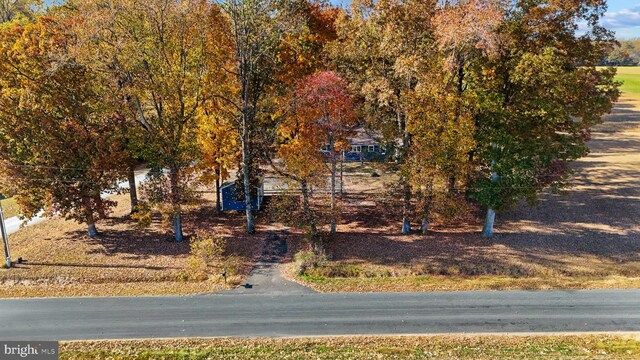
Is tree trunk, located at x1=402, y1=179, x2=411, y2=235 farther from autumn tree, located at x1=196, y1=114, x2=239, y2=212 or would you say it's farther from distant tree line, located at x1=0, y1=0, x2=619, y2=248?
autumn tree, located at x1=196, y1=114, x2=239, y2=212

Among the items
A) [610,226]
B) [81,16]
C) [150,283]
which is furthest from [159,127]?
[610,226]

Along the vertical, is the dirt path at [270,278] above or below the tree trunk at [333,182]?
below

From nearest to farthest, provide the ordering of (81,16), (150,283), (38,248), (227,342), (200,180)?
(227,342) → (150,283) → (81,16) → (38,248) → (200,180)

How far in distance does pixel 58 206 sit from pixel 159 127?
25.9 feet

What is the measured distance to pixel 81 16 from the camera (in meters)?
24.8

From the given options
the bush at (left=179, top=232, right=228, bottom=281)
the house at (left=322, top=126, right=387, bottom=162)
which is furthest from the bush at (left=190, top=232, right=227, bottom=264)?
the house at (left=322, top=126, right=387, bottom=162)

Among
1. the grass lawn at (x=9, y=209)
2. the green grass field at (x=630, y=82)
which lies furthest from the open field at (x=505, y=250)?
the green grass field at (x=630, y=82)

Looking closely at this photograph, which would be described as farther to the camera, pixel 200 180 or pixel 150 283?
pixel 200 180

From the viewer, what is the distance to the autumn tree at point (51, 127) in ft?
80.7

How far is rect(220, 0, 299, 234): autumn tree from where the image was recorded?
2609 cm

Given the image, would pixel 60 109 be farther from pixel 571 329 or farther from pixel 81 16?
pixel 571 329
